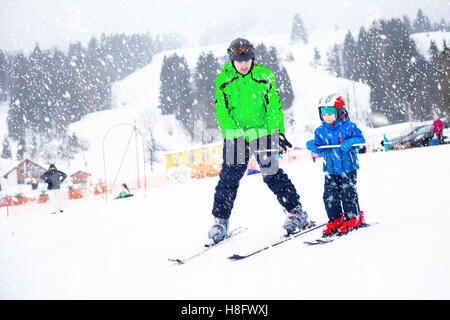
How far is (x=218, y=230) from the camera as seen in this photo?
9.94 ft

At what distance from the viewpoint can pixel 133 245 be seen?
3363 mm

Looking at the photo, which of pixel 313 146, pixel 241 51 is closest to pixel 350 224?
pixel 313 146

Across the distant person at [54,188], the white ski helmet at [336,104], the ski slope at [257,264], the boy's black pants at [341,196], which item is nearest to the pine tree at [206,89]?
the distant person at [54,188]

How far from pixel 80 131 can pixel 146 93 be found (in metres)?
24.9

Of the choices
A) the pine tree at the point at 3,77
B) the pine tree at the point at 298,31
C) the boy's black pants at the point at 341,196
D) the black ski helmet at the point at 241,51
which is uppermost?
the pine tree at the point at 298,31

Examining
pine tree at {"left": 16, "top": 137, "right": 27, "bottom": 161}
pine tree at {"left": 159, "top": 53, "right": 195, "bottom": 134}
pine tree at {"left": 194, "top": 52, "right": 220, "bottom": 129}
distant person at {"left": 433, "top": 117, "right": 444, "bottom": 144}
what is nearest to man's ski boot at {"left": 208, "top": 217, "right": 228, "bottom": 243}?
distant person at {"left": 433, "top": 117, "right": 444, "bottom": 144}

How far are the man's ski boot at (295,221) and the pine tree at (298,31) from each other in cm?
11698

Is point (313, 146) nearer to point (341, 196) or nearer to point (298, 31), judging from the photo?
point (341, 196)

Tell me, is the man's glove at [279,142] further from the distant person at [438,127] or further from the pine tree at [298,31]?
the pine tree at [298,31]

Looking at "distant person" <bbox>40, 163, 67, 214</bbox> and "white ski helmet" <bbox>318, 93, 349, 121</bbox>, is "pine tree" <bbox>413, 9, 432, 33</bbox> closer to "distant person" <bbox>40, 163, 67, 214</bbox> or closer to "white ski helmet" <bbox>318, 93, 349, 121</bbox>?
"distant person" <bbox>40, 163, 67, 214</bbox>

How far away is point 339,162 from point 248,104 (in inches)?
37.7

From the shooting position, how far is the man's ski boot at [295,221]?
298cm

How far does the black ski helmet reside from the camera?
117 inches
